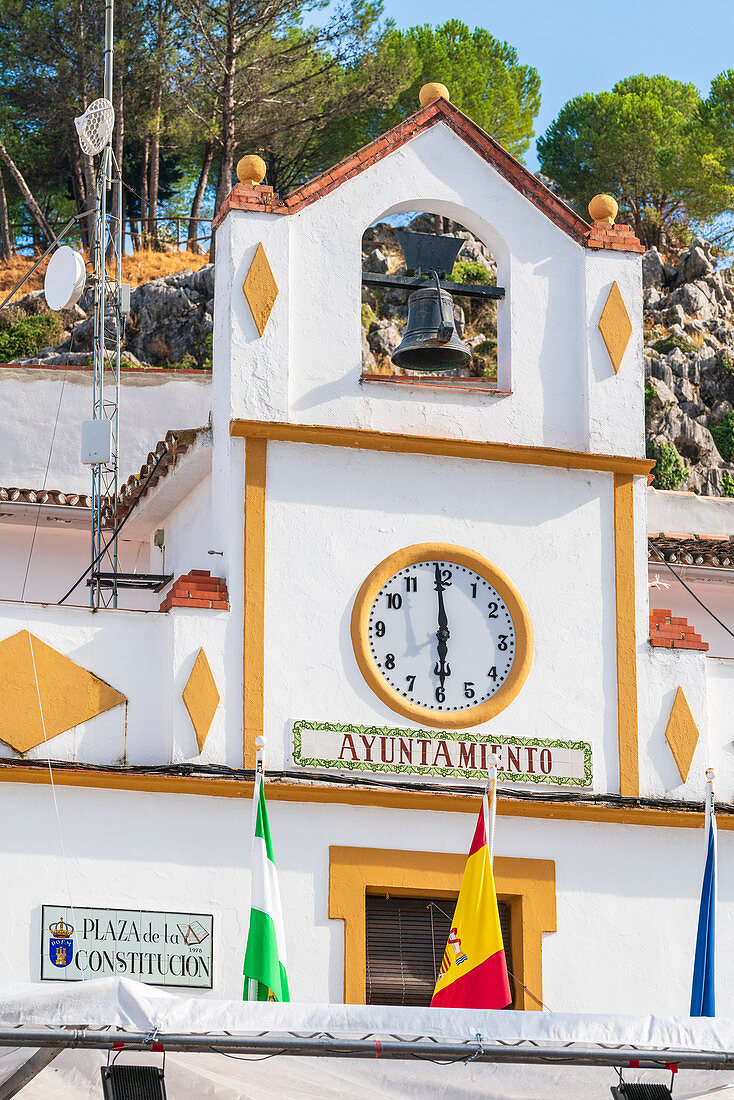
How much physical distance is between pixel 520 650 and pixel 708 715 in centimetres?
185

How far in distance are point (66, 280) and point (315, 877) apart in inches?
280

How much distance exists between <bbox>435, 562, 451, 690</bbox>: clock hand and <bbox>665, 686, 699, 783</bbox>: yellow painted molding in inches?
81.4

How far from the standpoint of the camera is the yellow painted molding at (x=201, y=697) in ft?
46.5

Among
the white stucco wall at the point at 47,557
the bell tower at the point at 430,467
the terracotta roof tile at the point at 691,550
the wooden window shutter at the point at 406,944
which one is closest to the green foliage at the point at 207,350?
the white stucco wall at the point at 47,557

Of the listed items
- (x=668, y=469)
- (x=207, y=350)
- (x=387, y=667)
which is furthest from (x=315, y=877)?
(x=207, y=350)

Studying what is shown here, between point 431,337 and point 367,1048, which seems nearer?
point 367,1048

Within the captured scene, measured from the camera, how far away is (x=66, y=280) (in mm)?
17672

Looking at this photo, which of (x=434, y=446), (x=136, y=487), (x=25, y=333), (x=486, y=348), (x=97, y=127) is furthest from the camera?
(x=25, y=333)

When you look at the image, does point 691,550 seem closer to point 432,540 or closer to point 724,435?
point 432,540

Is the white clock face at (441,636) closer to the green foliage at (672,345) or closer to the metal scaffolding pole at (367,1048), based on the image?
the metal scaffolding pole at (367,1048)

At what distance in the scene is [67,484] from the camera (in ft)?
81.8

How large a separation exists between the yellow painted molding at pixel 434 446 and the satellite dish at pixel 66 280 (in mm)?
3616

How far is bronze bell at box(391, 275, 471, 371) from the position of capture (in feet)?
51.6

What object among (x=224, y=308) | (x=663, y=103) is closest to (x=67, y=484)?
(x=224, y=308)
